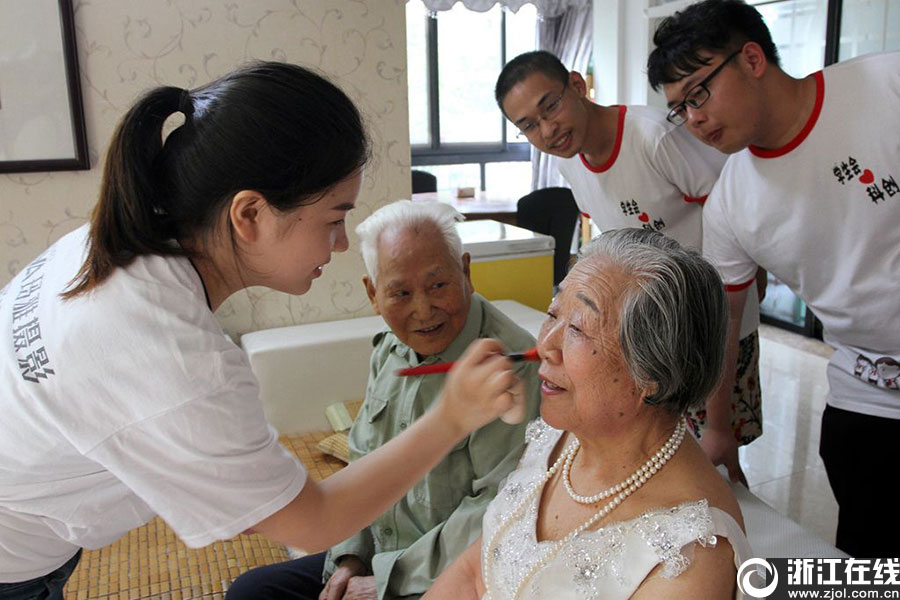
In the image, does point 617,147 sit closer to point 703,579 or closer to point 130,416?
point 703,579

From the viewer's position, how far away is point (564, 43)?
7.60m

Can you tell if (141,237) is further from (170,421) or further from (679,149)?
(679,149)

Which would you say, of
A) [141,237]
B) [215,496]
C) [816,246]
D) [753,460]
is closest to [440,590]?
[215,496]

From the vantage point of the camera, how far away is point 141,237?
3.35 ft

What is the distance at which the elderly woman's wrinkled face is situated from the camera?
1.14m

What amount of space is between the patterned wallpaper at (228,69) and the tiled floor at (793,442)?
1.96 metres

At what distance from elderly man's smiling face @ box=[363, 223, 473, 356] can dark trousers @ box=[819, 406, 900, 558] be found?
97cm

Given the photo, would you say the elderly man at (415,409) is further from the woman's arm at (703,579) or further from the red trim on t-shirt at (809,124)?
the red trim on t-shirt at (809,124)

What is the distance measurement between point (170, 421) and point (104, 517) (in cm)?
26

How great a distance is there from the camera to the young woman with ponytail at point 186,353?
37.3 inches

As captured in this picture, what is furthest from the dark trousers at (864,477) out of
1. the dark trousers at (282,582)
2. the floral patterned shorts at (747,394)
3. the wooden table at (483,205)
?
the wooden table at (483,205)

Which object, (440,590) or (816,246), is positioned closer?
(440,590)

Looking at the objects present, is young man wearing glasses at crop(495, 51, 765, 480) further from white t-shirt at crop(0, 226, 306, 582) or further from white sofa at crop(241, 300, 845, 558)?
white t-shirt at crop(0, 226, 306, 582)

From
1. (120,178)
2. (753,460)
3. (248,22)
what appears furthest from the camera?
(753,460)
